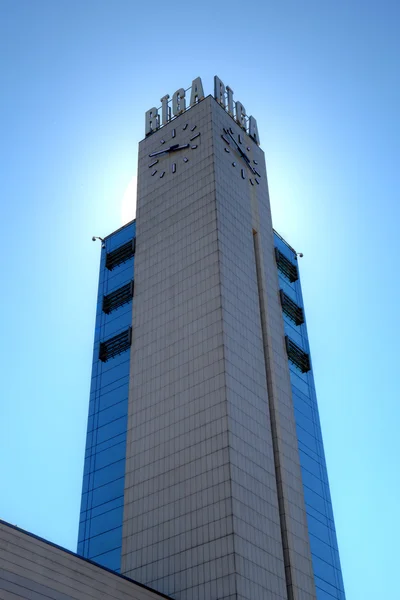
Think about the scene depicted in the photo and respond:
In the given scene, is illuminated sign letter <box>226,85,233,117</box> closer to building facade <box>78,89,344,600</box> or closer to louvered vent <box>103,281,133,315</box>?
building facade <box>78,89,344,600</box>

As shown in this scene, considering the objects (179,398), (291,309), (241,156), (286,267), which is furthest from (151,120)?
(179,398)

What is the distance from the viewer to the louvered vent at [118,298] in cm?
8156

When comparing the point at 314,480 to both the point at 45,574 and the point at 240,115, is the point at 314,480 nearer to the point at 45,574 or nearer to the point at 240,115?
the point at 45,574

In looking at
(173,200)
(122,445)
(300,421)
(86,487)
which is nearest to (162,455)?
(122,445)

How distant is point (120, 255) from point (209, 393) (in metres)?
27.9

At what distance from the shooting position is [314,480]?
73.6m

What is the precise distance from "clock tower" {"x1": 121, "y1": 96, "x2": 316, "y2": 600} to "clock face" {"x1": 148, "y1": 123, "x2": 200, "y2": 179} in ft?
0.62

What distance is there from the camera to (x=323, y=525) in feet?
233

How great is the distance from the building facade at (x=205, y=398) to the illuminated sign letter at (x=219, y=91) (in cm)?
405

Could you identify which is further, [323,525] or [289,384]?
[289,384]

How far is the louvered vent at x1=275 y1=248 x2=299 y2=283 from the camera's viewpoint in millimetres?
88800

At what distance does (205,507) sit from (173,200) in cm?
3624

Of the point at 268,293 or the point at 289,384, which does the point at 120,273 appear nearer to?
the point at 268,293

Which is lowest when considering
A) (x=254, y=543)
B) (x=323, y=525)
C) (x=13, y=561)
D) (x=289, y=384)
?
(x=13, y=561)
